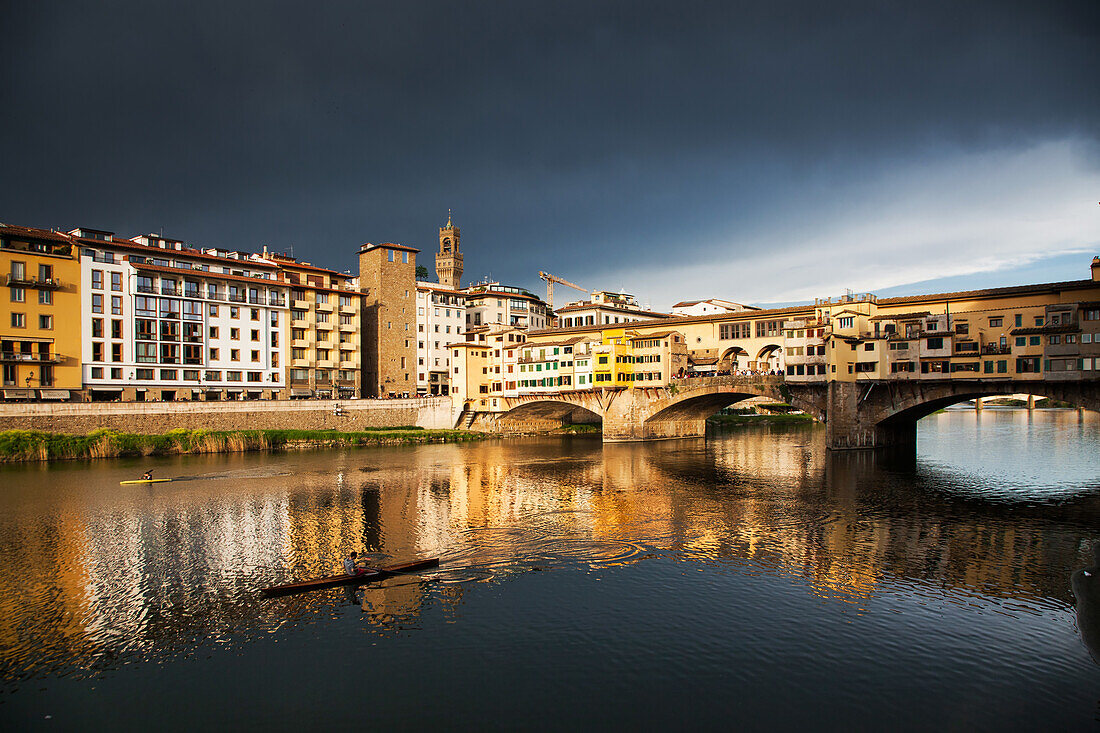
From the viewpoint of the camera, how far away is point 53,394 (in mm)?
60000

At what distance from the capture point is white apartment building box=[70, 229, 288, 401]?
209ft

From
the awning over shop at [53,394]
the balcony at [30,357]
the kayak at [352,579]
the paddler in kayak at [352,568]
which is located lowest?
the kayak at [352,579]

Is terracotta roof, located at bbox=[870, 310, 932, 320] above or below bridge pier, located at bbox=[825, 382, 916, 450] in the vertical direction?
above

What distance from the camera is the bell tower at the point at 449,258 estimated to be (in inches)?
5236

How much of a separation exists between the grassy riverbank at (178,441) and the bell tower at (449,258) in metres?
63.0

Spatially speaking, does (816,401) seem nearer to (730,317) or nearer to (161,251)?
(730,317)

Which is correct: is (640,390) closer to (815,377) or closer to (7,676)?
(815,377)

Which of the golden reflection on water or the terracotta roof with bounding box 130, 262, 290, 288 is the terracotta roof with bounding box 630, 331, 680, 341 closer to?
the golden reflection on water

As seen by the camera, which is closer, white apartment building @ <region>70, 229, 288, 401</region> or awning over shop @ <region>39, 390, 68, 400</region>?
awning over shop @ <region>39, 390, 68, 400</region>

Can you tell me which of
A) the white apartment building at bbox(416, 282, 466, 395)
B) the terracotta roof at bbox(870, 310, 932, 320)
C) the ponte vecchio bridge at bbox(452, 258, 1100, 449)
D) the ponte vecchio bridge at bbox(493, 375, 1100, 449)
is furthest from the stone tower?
the terracotta roof at bbox(870, 310, 932, 320)

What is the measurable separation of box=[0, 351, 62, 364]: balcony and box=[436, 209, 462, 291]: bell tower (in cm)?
7737

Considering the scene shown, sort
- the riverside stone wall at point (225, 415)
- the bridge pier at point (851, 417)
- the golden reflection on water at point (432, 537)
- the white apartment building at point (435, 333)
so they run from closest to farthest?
the golden reflection on water at point (432, 537) < the bridge pier at point (851, 417) < the riverside stone wall at point (225, 415) < the white apartment building at point (435, 333)

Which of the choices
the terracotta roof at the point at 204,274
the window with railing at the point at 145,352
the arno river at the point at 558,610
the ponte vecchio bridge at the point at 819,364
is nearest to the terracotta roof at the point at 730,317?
the ponte vecchio bridge at the point at 819,364

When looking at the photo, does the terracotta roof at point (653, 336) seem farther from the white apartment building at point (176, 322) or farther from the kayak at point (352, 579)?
the kayak at point (352, 579)
